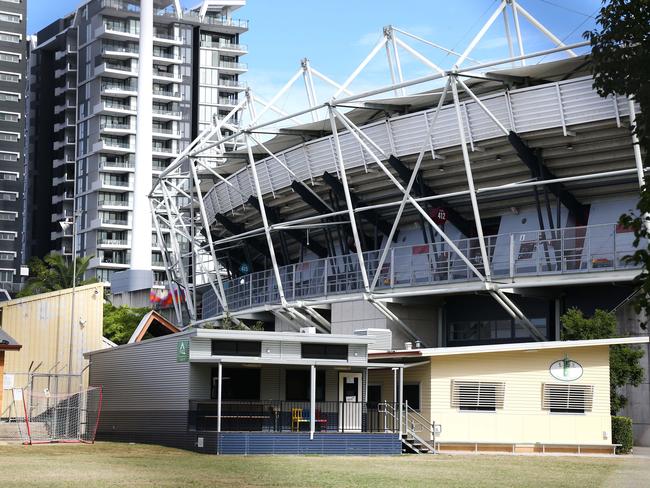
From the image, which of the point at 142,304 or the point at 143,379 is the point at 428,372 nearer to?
the point at 143,379

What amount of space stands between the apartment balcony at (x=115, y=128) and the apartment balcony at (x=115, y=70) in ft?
20.4

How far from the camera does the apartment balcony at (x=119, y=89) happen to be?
153 metres

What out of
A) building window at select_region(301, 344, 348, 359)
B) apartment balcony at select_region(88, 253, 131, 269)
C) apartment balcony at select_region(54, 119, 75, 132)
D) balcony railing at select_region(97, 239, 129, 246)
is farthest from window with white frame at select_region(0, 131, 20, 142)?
building window at select_region(301, 344, 348, 359)

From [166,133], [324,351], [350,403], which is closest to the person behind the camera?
[324,351]

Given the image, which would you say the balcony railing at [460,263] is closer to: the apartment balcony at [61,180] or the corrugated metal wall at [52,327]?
the corrugated metal wall at [52,327]

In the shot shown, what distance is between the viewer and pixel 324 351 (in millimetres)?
44281

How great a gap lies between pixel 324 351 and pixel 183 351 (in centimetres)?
523

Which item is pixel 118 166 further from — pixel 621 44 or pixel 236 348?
pixel 621 44

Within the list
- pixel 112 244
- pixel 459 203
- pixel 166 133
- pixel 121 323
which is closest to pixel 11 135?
pixel 112 244

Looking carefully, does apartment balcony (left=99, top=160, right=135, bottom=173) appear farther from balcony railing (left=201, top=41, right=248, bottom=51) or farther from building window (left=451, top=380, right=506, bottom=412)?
building window (left=451, top=380, right=506, bottom=412)

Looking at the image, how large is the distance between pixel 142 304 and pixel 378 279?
203 ft

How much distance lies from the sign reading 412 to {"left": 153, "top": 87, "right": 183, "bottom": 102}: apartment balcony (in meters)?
118

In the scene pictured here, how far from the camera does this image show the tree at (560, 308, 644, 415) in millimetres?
46250

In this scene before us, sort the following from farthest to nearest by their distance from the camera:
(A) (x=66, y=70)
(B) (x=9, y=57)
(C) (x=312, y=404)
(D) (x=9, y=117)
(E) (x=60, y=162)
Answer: (E) (x=60, y=162)
(A) (x=66, y=70)
(B) (x=9, y=57)
(D) (x=9, y=117)
(C) (x=312, y=404)
